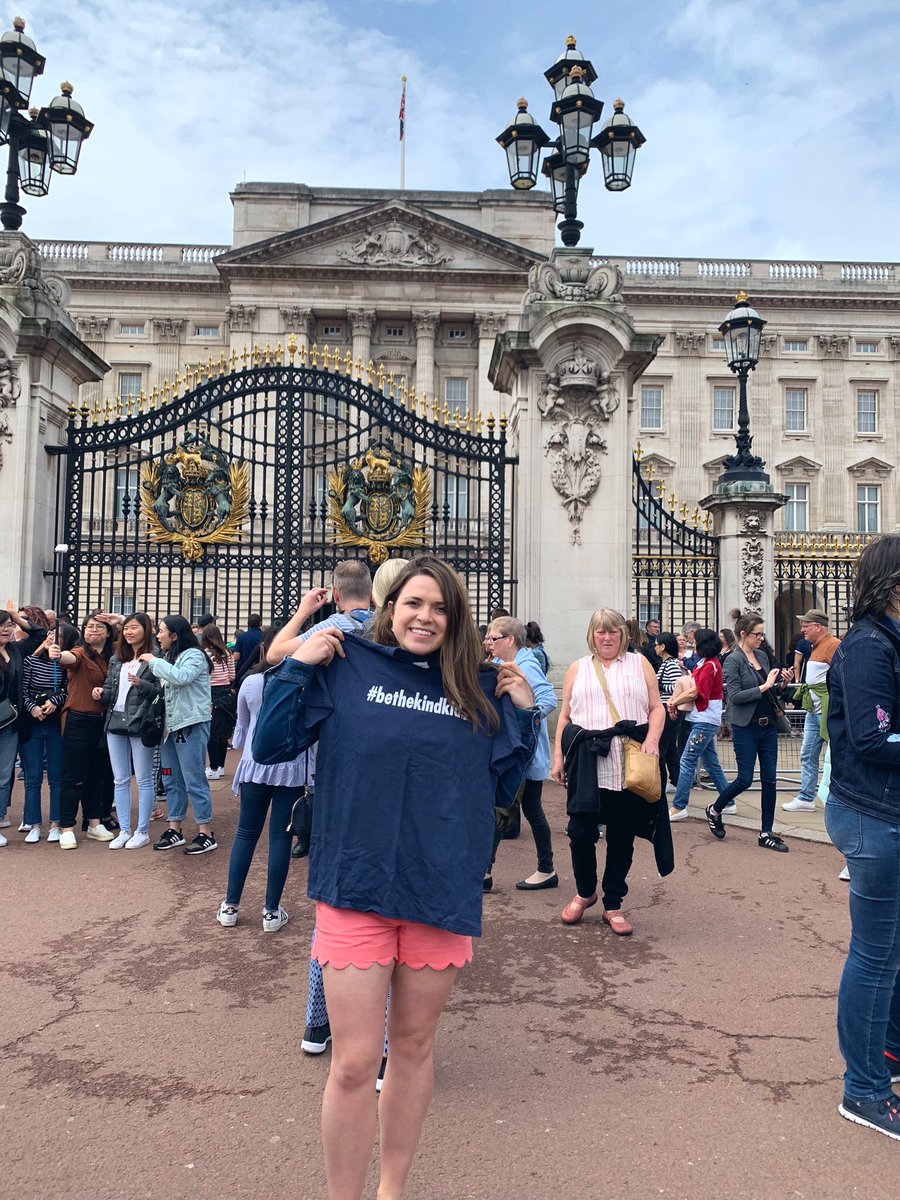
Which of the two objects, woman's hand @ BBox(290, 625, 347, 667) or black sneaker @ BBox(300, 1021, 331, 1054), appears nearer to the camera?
woman's hand @ BBox(290, 625, 347, 667)

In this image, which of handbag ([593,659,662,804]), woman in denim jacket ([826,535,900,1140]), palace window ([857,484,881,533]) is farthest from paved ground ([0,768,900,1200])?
palace window ([857,484,881,533])

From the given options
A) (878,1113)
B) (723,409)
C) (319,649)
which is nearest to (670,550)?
(878,1113)

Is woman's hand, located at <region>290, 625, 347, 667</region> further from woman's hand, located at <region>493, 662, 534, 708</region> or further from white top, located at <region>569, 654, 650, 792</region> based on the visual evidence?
white top, located at <region>569, 654, 650, 792</region>

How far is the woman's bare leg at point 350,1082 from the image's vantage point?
97.8 inches

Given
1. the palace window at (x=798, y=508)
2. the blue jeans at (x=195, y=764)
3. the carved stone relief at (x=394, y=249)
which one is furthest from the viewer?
the palace window at (x=798, y=508)

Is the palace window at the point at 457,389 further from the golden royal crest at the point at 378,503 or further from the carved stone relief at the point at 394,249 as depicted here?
the golden royal crest at the point at 378,503

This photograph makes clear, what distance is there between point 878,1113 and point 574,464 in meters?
8.46

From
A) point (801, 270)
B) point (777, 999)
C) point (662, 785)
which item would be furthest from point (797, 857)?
point (801, 270)

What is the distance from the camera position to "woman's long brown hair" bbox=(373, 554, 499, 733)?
271cm

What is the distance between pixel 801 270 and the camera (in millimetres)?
44906

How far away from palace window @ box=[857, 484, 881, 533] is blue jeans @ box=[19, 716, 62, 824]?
41.9 meters

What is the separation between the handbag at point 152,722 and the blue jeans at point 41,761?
1000mm

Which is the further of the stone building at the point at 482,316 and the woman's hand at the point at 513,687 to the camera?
the stone building at the point at 482,316

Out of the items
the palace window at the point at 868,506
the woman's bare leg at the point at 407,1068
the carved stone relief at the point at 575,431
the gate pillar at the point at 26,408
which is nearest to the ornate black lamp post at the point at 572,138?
the carved stone relief at the point at 575,431
